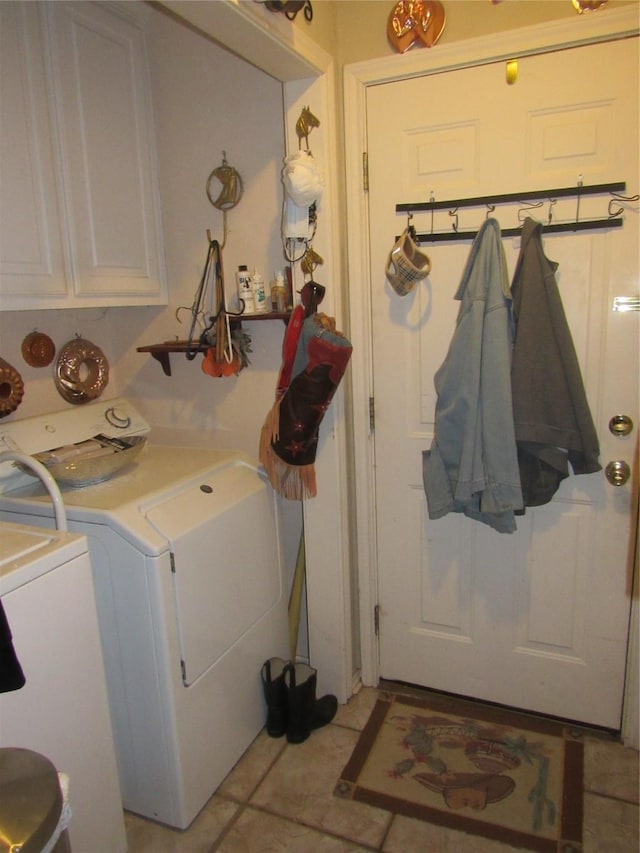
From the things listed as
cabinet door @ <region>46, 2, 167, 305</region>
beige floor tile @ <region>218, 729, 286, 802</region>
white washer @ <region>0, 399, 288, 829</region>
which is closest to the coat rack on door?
cabinet door @ <region>46, 2, 167, 305</region>

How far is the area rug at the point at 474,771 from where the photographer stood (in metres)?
1.70

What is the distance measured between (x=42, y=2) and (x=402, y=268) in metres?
1.30

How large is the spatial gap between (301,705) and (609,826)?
3.19ft

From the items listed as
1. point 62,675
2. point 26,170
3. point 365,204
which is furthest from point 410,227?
point 62,675

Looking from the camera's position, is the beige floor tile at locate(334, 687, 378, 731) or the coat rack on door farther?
the beige floor tile at locate(334, 687, 378, 731)

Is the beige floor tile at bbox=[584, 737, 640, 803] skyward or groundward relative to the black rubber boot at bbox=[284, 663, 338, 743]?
groundward

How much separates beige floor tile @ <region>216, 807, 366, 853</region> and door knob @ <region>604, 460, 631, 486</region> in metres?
1.31

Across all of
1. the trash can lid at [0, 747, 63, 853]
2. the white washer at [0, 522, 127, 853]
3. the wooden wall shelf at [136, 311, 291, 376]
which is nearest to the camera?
the trash can lid at [0, 747, 63, 853]

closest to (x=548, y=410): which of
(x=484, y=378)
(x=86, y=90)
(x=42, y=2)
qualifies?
(x=484, y=378)

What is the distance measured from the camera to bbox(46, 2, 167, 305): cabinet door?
1797 millimetres

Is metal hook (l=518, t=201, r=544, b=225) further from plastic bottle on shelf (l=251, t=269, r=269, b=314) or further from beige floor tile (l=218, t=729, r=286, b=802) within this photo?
beige floor tile (l=218, t=729, r=286, b=802)

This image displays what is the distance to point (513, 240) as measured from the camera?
182 cm

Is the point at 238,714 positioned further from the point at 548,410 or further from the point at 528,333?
the point at 528,333

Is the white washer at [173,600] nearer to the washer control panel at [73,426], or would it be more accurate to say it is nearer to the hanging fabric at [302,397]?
the washer control panel at [73,426]
